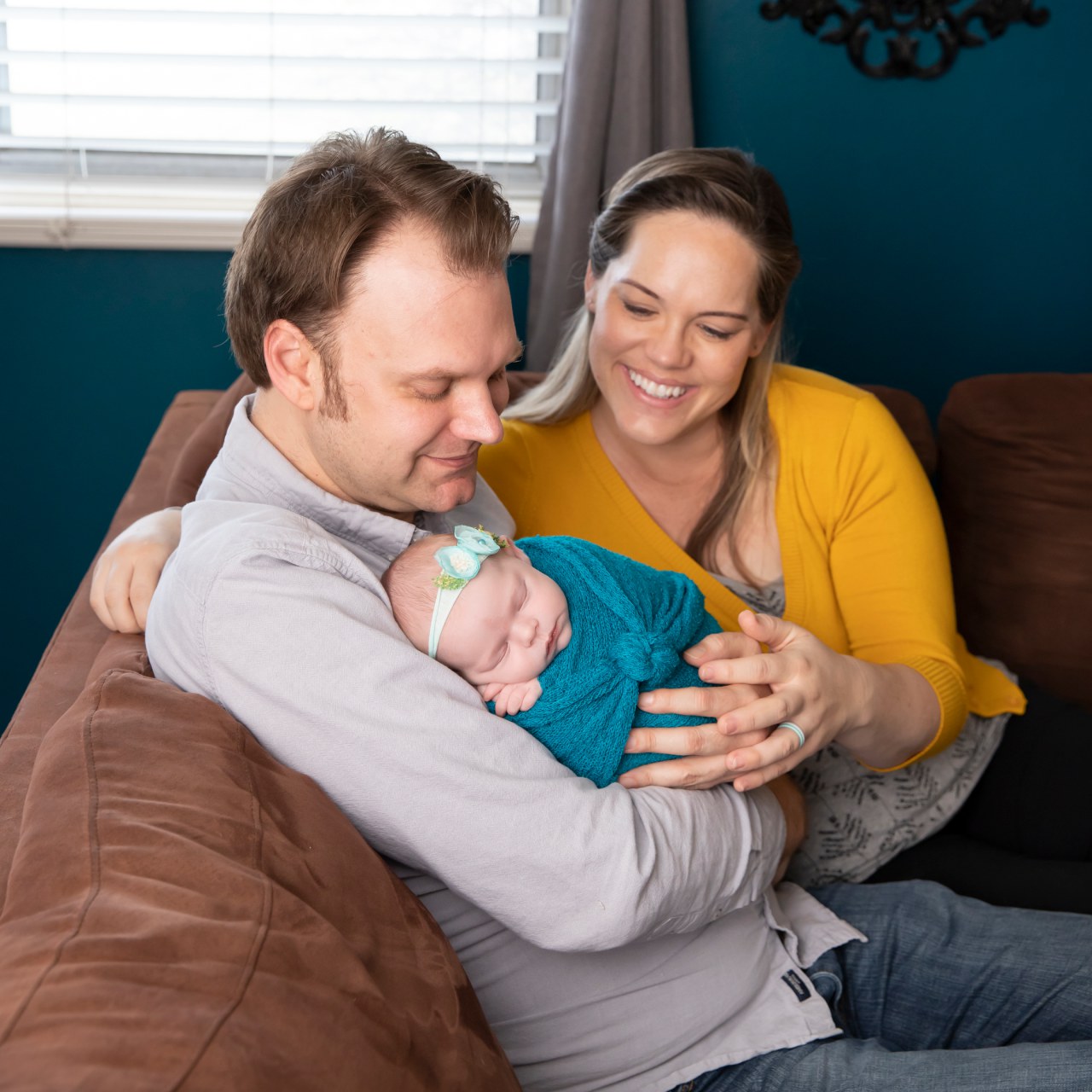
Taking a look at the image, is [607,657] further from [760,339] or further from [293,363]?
[760,339]

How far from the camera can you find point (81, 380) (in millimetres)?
2877

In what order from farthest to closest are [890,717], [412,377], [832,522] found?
[832,522] → [890,717] → [412,377]

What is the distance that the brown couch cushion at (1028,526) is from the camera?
7.00 feet

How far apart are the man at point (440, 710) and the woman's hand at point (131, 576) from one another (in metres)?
0.16

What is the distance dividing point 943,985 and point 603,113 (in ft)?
6.64

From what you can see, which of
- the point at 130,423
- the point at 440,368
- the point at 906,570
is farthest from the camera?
the point at 130,423

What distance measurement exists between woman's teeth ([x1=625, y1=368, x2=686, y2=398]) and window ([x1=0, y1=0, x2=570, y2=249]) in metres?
1.32

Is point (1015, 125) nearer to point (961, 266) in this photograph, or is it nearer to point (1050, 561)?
point (961, 266)

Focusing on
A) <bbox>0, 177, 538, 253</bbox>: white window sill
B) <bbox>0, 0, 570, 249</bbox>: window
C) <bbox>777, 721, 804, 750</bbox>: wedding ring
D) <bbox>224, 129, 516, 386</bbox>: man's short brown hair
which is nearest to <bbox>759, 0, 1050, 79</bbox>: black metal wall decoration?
<bbox>0, 0, 570, 249</bbox>: window

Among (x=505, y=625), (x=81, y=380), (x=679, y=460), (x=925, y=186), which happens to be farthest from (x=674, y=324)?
(x=81, y=380)

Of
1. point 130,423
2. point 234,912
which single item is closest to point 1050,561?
point 234,912

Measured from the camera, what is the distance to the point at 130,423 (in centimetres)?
293

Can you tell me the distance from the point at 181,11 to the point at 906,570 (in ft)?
7.08

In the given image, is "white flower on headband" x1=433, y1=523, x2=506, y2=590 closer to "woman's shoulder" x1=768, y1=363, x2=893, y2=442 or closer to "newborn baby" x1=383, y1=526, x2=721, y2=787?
"newborn baby" x1=383, y1=526, x2=721, y2=787
